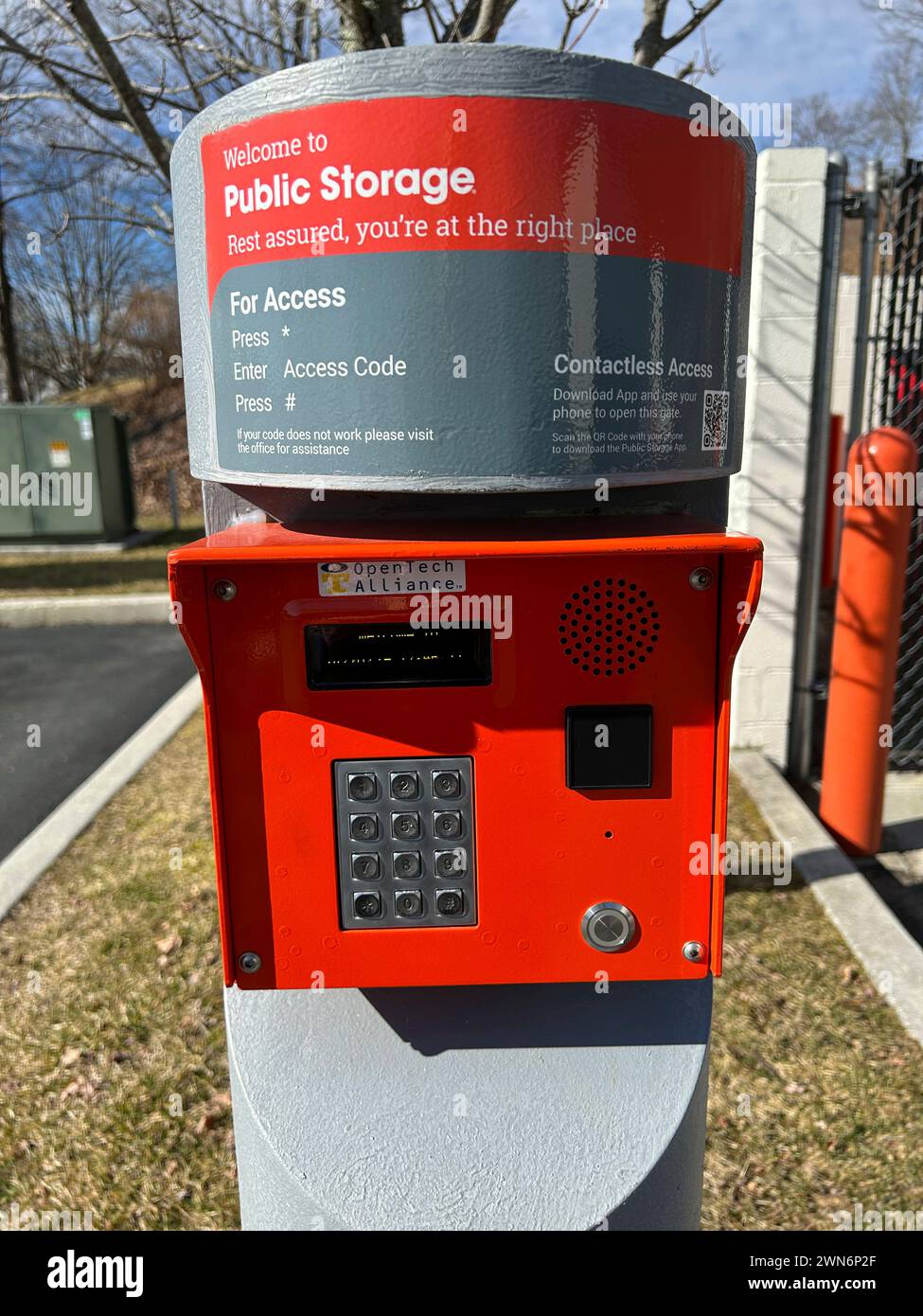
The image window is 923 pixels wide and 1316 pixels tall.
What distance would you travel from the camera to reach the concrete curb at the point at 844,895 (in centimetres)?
321

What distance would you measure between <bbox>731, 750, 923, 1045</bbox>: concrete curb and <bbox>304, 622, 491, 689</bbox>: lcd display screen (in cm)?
239

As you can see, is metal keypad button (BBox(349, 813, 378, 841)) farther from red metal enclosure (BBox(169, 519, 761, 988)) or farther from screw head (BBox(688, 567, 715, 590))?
screw head (BBox(688, 567, 715, 590))

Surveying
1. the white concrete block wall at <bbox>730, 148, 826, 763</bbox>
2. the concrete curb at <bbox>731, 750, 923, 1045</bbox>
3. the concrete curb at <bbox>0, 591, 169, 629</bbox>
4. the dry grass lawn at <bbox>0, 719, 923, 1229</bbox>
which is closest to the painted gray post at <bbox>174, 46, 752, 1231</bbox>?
the dry grass lawn at <bbox>0, 719, 923, 1229</bbox>

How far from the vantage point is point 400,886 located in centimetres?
151

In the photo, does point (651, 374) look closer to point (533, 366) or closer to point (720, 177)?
point (533, 366)

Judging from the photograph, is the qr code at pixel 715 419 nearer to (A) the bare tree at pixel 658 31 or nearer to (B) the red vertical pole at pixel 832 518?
(A) the bare tree at pixel 658 31

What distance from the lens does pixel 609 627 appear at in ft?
4.70

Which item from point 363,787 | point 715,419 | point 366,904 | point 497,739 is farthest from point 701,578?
point 366,904

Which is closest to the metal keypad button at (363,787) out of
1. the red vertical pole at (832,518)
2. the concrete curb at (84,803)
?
the concrete curb at (84,803)

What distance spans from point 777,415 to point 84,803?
12.8 ft

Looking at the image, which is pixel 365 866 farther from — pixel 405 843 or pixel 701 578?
pixel 701 578

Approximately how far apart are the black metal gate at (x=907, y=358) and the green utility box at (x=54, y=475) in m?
9.76

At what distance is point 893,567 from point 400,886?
332 cm
